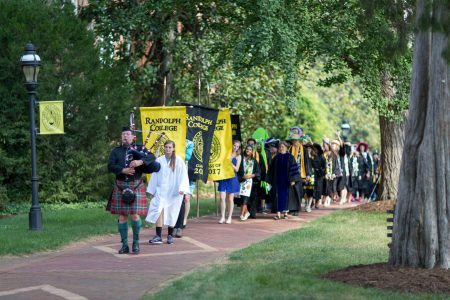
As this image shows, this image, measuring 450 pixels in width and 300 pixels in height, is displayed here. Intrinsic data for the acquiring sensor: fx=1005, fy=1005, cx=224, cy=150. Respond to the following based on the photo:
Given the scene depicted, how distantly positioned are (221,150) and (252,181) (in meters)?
1.41

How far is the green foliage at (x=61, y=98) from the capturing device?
23.5 meters

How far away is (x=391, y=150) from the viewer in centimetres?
2341

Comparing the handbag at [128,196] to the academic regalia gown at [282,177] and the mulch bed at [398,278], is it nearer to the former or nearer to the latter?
the mulch bed at [398,278]

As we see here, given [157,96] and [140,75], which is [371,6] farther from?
[157,96]

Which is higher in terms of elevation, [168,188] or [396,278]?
[168,188]

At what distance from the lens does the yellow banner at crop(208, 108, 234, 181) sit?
2002cm

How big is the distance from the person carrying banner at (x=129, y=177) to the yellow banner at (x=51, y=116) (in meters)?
5.05

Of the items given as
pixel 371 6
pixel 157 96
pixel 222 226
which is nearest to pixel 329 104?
pixel 157 96

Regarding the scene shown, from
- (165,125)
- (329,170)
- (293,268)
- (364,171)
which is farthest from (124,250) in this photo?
(364,171)

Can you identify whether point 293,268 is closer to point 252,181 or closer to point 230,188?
point 230,188

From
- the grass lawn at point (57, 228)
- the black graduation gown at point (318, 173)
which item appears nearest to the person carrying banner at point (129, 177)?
the grass lawn at point (57, 228)

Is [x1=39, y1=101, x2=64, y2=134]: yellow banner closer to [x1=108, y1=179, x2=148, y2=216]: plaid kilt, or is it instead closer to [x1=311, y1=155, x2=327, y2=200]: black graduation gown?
[x1=108, y1=179, x2=148, y2=216]: plaid kilt

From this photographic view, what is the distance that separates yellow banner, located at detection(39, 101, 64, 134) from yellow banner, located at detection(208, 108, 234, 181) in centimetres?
312

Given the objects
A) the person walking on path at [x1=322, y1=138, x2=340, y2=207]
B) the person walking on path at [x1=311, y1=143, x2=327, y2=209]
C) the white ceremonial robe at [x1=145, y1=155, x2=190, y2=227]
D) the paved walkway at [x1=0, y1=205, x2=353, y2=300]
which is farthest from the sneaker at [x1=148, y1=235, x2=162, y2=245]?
the person walking on path at [x1=322, y1=138, x2=340, y2=207]
